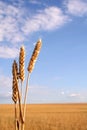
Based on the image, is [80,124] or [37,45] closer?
[37,45]

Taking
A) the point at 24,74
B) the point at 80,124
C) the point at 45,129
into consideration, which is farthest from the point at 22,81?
the point at 80,124

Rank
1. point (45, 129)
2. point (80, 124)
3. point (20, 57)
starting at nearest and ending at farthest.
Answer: point (20, 57), point (45, 129), point (80, 124)

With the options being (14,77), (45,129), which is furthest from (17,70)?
(45,129)

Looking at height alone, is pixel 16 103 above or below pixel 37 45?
below

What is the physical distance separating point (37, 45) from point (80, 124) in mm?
17402

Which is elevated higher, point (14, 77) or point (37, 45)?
point (37, 45)

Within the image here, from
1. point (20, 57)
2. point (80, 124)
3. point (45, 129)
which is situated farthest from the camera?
point (80, 124)

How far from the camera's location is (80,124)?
61.3 feet

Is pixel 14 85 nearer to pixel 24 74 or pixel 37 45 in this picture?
pixel 24 74

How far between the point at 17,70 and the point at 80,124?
57.0ft

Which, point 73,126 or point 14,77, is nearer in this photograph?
point 14,77

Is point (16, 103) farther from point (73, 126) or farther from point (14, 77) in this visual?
point (73, 126)

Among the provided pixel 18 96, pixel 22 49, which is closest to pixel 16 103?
pixel 18 96

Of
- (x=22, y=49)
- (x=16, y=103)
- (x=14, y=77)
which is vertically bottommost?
(x=16, y=103)
